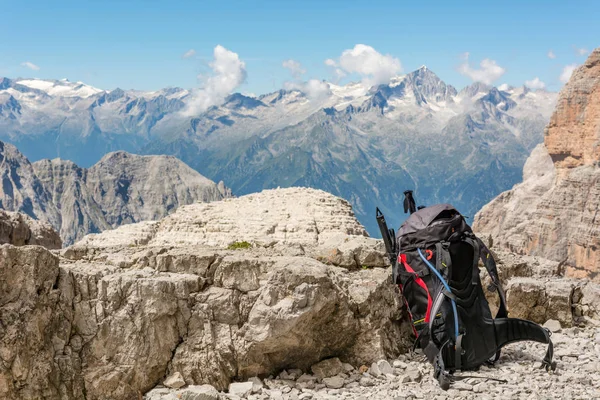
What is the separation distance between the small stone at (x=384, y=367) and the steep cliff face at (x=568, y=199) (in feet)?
216

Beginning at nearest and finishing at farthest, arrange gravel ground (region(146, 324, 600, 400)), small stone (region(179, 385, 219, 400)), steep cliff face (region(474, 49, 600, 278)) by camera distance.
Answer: small stone (region(179, 385, 219, 400)) < gravel ground (region(146, 324, 600, 400)) < steep cliff face (region(474, 49, 600, 278))

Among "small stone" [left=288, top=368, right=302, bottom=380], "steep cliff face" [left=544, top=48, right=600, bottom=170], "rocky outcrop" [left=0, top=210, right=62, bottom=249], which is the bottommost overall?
"small stone" [left=288, top=368, right=302, bottom=380]

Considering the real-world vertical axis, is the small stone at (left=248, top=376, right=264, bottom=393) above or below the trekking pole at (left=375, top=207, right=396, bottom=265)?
below

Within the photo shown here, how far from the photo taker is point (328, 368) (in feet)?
32.7

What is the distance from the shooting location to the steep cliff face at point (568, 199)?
79625 millimetres

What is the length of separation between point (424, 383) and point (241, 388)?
2.82 metres

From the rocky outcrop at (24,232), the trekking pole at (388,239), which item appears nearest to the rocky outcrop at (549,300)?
the trekking pole at (388,239)

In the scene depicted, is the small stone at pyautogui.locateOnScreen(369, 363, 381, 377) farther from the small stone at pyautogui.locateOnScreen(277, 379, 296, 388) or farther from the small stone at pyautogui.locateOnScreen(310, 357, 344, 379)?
the small stone at pyautogui.locateOnScreen(277, 379, 296, 388)

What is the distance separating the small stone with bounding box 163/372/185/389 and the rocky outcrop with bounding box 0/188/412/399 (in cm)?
8

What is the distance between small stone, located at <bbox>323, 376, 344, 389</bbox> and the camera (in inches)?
375

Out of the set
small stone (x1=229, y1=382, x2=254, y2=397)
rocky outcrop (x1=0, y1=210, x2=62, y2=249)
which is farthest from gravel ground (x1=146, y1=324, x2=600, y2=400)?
rocky outcrop (x1=0, y1=210, x2=62, y2=249)

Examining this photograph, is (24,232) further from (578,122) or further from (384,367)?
(578,122)

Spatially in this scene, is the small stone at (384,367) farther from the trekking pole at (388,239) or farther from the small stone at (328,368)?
the trekking pole at (388,239)

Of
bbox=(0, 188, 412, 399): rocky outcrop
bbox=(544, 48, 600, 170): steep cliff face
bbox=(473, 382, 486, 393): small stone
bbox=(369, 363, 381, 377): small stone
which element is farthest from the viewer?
bbox=(544, 48, 600, 170): steep cliff face
